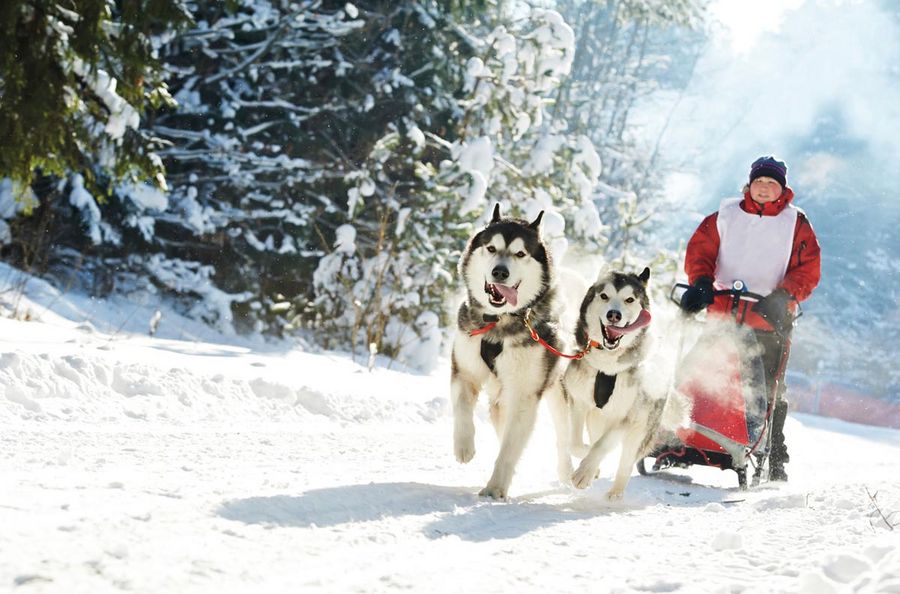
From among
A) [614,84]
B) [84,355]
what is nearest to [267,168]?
[84,355]

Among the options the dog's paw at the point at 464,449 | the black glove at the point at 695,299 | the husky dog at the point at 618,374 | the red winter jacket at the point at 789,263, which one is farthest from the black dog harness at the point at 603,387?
the red winter jacket at the point at 789,263

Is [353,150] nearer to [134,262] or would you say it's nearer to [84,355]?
[134,262]

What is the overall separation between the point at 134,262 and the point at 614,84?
19.4 meters

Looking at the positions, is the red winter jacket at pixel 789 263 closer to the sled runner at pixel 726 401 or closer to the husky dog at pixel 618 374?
the sled runner at pixel 726 401

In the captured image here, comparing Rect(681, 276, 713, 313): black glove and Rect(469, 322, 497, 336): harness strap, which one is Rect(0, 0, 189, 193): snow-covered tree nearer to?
Rect(469, 322, 497, 336): harness strap

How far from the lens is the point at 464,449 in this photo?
161 inches

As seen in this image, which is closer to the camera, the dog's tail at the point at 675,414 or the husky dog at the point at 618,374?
the husky dog at the point at 618,374

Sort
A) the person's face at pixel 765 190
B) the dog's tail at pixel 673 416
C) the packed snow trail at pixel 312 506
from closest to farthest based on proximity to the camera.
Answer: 1. the packed snow trail at pixel 312 506
2. the dog's tail at pixel 673 416
3. the person's face at pixel 765 190

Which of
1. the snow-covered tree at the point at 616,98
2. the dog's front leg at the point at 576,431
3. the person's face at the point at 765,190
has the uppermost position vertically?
the snow-covered tree at the point at 616,98

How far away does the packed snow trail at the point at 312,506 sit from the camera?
2.24 metres

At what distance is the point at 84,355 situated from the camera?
553 centimetres

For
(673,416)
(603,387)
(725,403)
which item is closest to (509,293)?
(603,387)

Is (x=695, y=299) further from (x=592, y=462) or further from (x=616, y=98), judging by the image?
(x=616, y=98)

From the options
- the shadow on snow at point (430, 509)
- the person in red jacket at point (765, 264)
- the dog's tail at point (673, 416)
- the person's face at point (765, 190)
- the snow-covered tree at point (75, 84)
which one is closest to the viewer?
the shadow on snow at point (430, 509)
